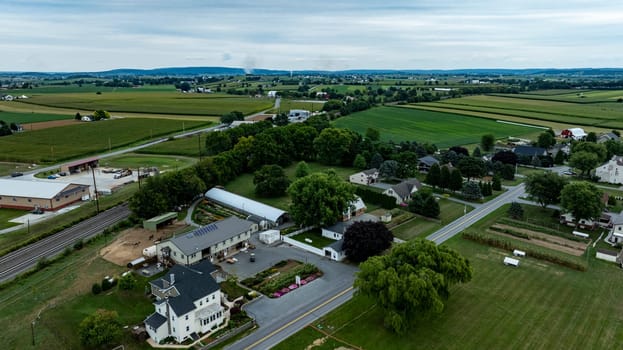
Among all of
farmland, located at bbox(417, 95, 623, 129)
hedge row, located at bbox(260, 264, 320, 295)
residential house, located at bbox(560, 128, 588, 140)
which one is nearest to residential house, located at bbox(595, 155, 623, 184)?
residential house, located at bbox(560, 128, 588, 140)

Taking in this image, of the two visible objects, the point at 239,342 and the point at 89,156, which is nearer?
the point at 239,342

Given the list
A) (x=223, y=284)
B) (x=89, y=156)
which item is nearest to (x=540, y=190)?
(x=223, y=284)

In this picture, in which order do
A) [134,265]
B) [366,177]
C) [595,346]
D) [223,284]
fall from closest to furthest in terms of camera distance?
[595,346] → [223,284] → [134,265] → [366,177]

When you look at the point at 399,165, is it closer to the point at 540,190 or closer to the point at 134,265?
the point at 540,190

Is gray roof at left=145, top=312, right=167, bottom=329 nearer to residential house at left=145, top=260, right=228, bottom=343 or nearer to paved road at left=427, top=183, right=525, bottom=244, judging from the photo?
residential house at left=145, top=260, right=228, bottom=343

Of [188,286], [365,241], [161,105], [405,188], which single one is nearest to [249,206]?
[365,241]

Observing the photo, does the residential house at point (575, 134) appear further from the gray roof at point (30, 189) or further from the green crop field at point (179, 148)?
the gray roof at point (30, 189)
